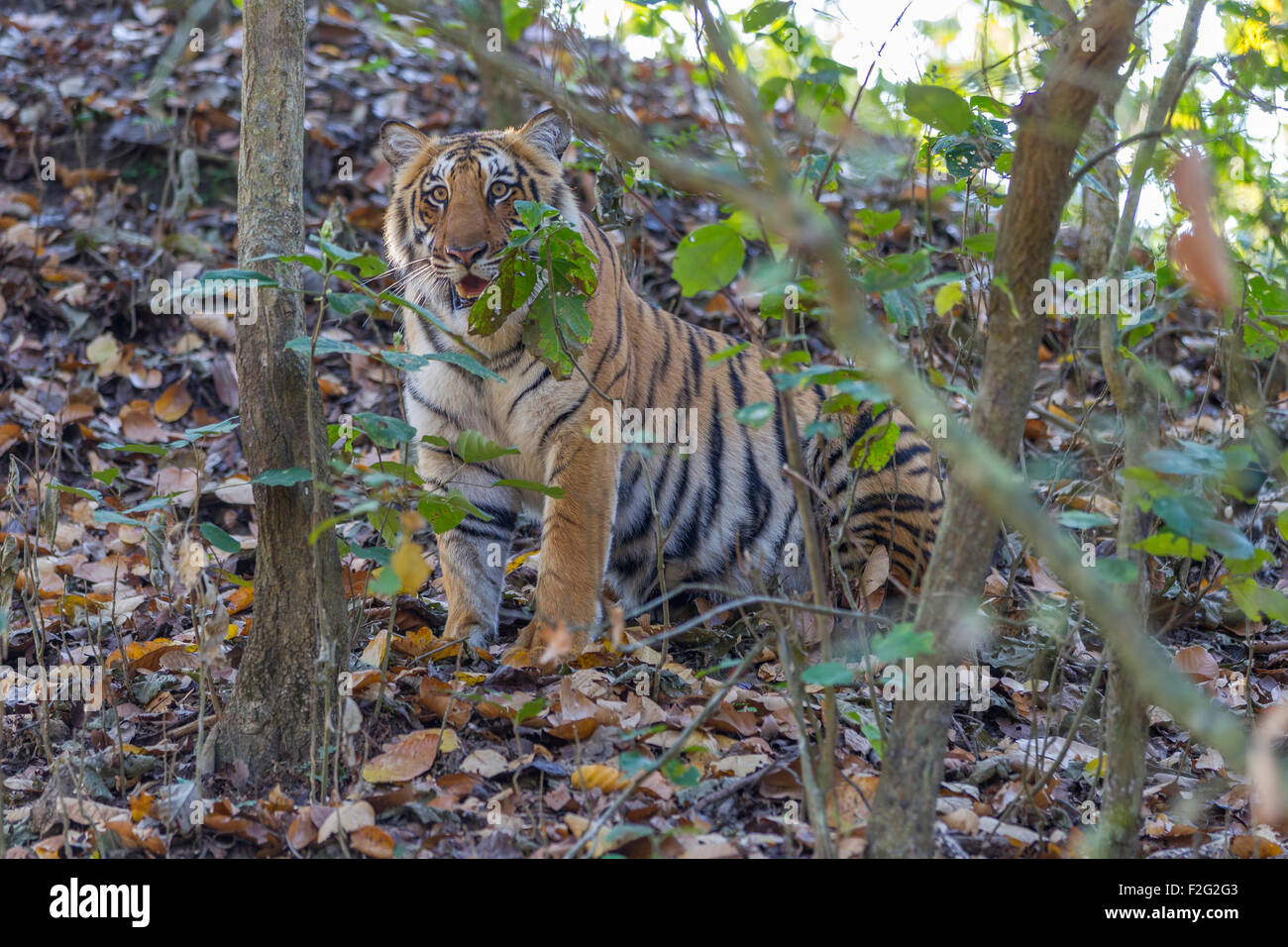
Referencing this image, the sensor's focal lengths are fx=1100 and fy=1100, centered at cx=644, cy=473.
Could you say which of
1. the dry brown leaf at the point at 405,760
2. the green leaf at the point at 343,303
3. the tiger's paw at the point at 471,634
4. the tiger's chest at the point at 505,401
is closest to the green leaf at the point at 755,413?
the green leaf at the point at 343,303

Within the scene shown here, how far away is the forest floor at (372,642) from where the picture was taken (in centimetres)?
265

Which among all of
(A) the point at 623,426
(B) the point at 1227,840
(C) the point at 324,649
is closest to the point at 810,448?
(A) the point at 623,426

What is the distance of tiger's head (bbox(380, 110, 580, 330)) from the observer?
12.7 feet

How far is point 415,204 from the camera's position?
165 inches

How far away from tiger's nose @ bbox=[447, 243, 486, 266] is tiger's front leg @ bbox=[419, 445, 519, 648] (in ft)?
2.38

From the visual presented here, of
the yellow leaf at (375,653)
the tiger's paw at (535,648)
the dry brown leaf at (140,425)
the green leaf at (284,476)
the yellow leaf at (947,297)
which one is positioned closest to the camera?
the yellow leaf at (947,297)

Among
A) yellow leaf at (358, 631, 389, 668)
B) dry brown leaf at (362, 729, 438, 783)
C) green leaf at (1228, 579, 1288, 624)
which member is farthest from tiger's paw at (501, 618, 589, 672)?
green leaf at (1228, 579, 1288, 624)

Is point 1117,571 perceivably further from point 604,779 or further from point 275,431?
point 275,431

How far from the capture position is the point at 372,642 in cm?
344

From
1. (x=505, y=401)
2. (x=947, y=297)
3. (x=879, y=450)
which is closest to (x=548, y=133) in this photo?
(x=505, y=401)

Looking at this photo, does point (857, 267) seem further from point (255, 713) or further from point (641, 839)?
point (255, 713)

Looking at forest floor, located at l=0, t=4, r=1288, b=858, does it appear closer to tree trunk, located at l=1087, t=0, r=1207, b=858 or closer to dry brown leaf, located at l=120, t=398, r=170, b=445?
dry brown leaf, located at l=120, t=398, r=170, b=445

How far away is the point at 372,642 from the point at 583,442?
105 cm

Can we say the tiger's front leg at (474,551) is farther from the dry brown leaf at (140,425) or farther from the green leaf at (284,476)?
Answer: the dry brown leaf at (140,425)
